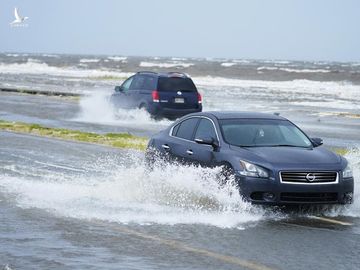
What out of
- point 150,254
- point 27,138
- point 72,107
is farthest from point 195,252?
point 72,107

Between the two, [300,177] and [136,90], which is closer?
[300,177]

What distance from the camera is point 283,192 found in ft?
35.5

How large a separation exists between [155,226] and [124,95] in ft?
Answer: 64.2

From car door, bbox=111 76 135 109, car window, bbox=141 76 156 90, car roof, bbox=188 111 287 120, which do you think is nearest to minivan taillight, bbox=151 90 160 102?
car window, bbox=141 76 156 90

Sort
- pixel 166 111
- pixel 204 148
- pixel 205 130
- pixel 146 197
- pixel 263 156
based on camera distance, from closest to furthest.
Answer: pixel 263 156, pixel 204 148, pixel 146 197, pixel 205 130, pixel 166 111

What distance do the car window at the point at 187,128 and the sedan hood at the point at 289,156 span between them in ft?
4.21

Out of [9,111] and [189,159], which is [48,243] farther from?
[9,111]

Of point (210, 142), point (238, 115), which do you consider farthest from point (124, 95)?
point (210, 142)

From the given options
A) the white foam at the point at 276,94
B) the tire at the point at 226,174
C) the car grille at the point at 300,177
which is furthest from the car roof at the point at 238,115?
the white foam at the point at 276,94

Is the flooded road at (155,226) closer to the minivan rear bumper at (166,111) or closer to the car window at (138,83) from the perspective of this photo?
the minivan rear bumper at (166,111)

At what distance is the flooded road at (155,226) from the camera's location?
8312 millimetres

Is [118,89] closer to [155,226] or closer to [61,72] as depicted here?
[155,226]

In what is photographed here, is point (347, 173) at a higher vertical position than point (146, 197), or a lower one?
higher

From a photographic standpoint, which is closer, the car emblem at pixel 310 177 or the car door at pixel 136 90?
the car emblem at pixel 310 177
